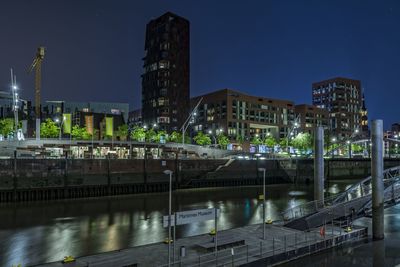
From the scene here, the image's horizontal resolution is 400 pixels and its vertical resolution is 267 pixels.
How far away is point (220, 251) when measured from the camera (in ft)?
78.5

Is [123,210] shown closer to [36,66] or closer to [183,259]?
[183,259]

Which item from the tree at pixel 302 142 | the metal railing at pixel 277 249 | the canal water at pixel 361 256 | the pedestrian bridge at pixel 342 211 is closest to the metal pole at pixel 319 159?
the pedestrian bridge at pixel 342 211

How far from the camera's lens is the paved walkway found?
21.8 metres

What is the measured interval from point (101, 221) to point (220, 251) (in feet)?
88.4

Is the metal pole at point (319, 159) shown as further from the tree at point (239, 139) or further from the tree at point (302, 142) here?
the tree at point (302, 142)

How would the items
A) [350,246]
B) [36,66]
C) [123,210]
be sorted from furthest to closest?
[36,66] → [123,210] → [350,246]

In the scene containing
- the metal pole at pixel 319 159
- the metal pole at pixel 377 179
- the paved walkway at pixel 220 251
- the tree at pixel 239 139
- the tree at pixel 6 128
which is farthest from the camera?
the tree at pixel 239 139

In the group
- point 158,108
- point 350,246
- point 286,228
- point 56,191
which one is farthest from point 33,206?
point 158,108

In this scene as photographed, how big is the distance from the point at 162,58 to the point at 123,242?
563ft

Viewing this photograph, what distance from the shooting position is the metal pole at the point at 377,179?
99.3 feet

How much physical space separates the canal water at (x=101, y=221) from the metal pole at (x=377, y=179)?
1712 cm

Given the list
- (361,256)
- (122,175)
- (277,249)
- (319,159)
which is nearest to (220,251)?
(277,249)

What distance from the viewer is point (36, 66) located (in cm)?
16562

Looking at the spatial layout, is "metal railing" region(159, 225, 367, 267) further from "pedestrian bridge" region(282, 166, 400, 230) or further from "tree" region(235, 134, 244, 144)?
"tree" region(235, 134, 244, 144)
